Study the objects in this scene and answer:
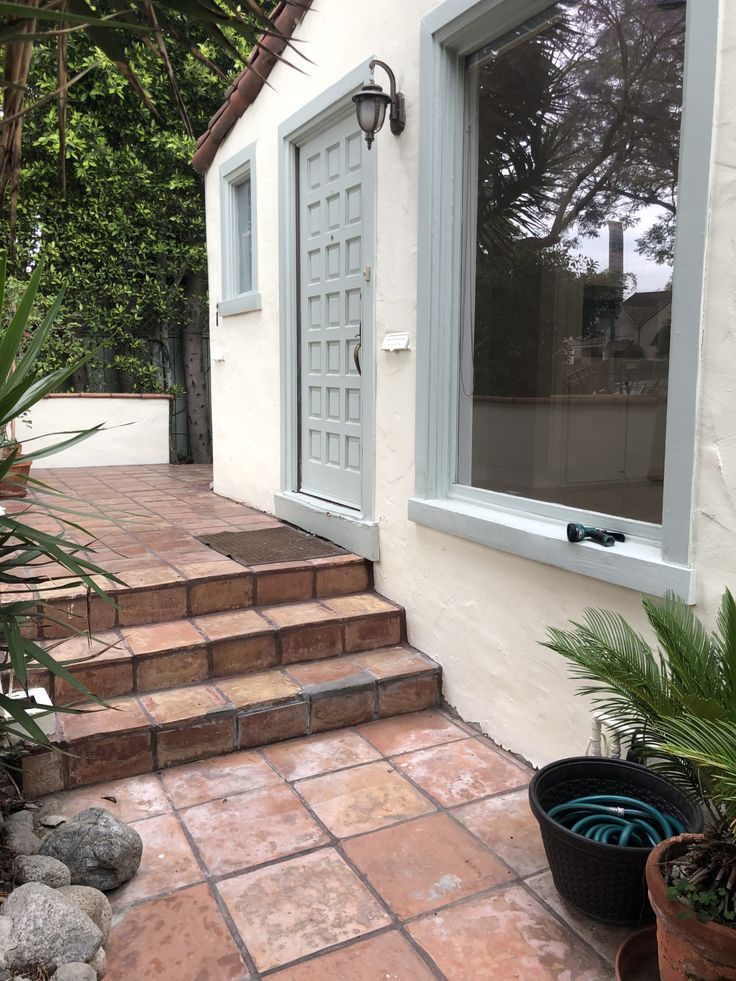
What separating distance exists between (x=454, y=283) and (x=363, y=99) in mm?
982

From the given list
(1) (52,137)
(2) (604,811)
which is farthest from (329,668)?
(1) (52,137)

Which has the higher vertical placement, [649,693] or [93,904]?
[649,693]

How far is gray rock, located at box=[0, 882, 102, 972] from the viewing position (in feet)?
5.76

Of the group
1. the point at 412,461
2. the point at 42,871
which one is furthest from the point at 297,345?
the point at 42,871

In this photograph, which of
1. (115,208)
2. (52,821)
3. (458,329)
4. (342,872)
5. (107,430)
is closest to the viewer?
(342,872)

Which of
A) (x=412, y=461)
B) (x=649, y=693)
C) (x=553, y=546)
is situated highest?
(x=412, y=461)

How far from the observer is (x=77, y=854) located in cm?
222

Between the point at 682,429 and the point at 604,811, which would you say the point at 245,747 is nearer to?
the point at 604,811

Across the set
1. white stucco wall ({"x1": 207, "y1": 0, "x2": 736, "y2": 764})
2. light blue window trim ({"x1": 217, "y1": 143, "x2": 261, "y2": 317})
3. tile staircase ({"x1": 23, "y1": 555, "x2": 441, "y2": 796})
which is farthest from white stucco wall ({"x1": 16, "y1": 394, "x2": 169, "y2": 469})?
tile staircase ({"x1": 23, "y1": 555, "x2": 441, "y2": 796})

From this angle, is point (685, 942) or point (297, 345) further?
point (297, 345)

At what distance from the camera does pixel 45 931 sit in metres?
1.79

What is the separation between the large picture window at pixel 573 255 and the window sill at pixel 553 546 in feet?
0.48

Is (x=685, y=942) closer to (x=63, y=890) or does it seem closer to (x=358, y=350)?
(x=63, y=890)

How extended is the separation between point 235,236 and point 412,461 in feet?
10.4
